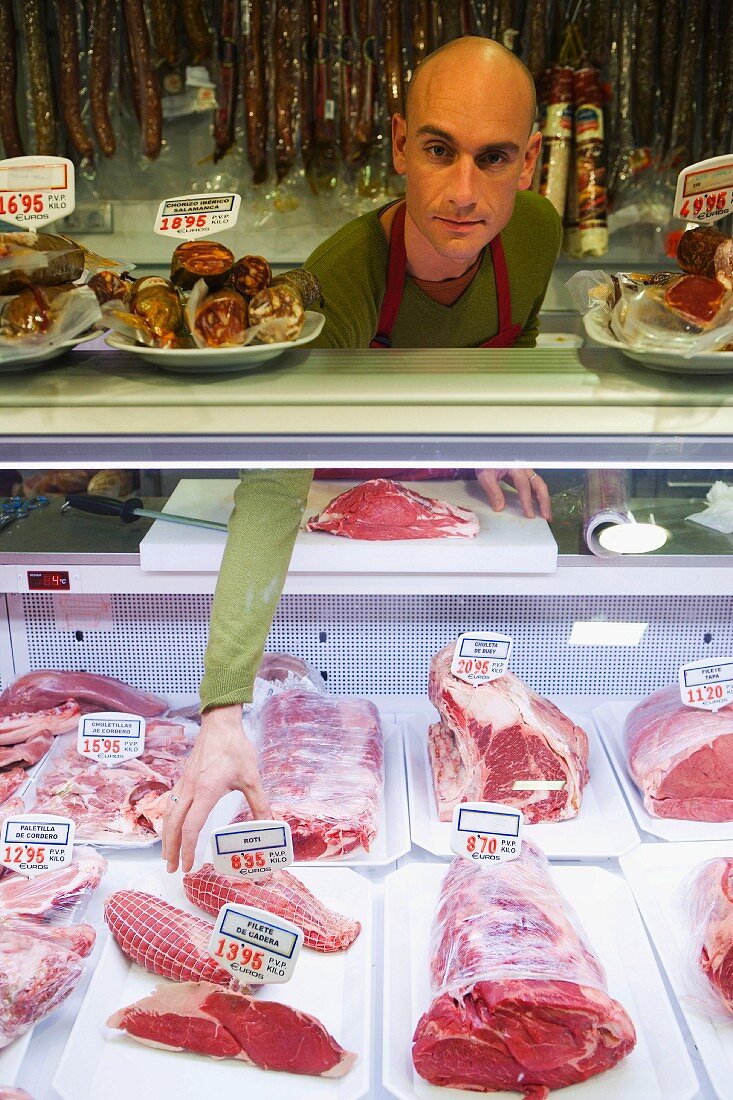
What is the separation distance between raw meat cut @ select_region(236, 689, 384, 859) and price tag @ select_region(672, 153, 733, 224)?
1.44 meters

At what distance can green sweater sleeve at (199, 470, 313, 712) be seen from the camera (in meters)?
1.88

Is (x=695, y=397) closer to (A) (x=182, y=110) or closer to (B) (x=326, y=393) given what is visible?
(B) (x=326, y=393)

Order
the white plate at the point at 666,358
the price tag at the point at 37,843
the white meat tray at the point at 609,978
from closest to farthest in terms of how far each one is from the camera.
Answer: the white plate at the point at 666,358 → the white meat tray at the point at 609,978 → the price tag at the point at 37,843

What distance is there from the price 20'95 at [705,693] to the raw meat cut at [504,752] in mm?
292

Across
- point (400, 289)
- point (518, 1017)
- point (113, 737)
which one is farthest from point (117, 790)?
point (400, 289)

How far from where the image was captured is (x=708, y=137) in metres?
4.30

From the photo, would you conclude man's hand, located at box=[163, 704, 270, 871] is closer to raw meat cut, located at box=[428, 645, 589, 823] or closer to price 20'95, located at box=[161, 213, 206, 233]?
raw meat cut, located at box=[428, 645, 589, 823]

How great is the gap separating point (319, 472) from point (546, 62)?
3066mm

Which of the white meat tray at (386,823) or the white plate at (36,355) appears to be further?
the white meat tray at (386,823)

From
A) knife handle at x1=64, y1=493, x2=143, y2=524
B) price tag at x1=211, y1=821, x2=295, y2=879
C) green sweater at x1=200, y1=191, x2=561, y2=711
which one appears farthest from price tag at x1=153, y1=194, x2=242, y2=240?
price tag at x1=211, y1=821, x2=295, y2=879

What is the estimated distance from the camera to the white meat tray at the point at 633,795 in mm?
2232

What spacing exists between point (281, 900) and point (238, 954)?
0.55ft

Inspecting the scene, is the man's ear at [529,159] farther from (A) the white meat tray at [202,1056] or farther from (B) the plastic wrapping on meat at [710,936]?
(A) the white meat tray at [202,1056]

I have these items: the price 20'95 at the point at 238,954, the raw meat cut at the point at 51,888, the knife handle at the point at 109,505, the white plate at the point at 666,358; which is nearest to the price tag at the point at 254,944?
the price 20'95 at the point at 238,954
